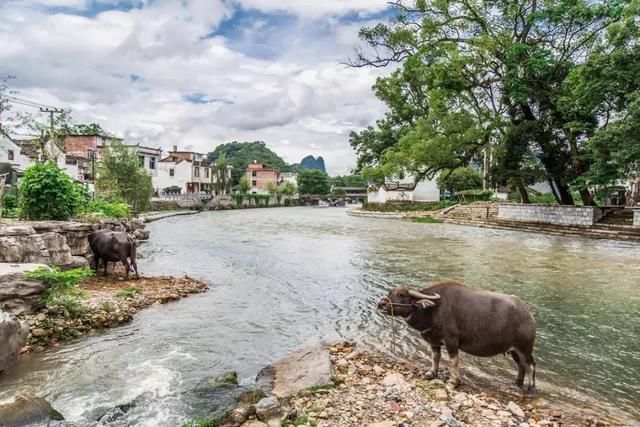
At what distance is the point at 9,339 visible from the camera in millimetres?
5926

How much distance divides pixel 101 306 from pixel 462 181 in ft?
167

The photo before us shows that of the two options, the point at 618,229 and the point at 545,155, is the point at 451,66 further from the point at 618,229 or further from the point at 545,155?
the point at 618,229

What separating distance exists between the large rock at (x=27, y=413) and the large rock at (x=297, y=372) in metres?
2.36

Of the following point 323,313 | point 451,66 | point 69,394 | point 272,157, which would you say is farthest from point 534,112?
point 272,157

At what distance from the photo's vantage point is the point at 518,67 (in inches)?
1019

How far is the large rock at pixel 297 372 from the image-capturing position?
5488 millimetres

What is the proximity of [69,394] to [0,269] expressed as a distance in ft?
10.8

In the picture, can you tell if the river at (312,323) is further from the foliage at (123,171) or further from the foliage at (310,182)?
the foliage at (310,182)

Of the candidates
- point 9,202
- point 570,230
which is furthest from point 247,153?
point 9,202

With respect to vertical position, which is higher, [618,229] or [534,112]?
[534,112]

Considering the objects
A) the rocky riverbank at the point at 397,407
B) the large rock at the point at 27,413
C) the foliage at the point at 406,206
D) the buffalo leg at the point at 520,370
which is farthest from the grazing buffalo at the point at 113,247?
the foliage at the point at 406,206

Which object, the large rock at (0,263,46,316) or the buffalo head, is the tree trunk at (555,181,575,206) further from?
the large rock at (0,263,46,316)

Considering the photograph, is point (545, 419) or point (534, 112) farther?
point (534, 112)

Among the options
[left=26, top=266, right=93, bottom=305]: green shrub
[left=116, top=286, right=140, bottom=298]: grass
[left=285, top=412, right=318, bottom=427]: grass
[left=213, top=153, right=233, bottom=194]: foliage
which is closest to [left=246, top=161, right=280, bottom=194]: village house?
[left=213, top=153, right=233, bottom=194]: foliage
